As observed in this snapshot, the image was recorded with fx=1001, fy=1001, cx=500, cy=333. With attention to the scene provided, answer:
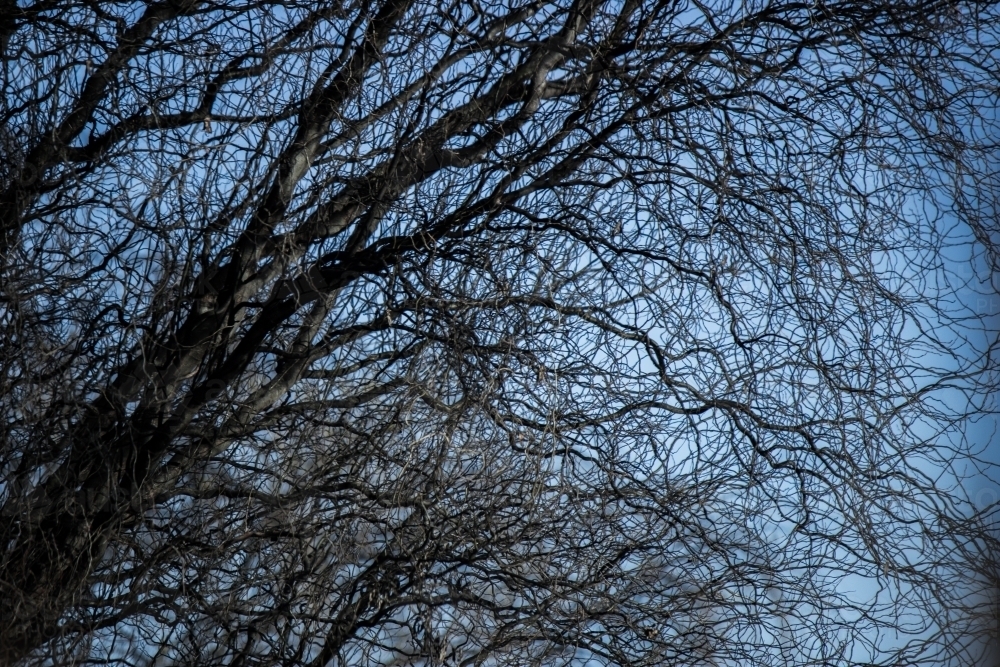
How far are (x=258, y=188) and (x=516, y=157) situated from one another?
96 centimetres

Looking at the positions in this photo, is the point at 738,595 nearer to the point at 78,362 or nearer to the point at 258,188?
the point at 258,188

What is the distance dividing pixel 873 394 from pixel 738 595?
0.92 meters

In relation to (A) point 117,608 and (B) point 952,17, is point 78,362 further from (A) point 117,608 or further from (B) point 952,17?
(B) point 952,17

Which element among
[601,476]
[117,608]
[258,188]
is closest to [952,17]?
[601,476]

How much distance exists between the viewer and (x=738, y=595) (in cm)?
368

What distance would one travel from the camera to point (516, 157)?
3752 mm

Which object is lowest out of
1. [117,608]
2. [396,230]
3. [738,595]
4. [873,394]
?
[117,608]

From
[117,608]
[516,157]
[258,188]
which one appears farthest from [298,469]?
[516,157]

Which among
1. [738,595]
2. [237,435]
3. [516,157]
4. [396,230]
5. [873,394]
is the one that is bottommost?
[738,595]

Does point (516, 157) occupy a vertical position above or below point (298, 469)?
above

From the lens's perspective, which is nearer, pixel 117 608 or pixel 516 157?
pixel 117 608

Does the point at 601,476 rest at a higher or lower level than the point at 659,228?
lower

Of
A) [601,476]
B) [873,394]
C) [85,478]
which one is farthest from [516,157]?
[85,478]

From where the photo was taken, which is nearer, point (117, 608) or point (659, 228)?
point (117, 608)
